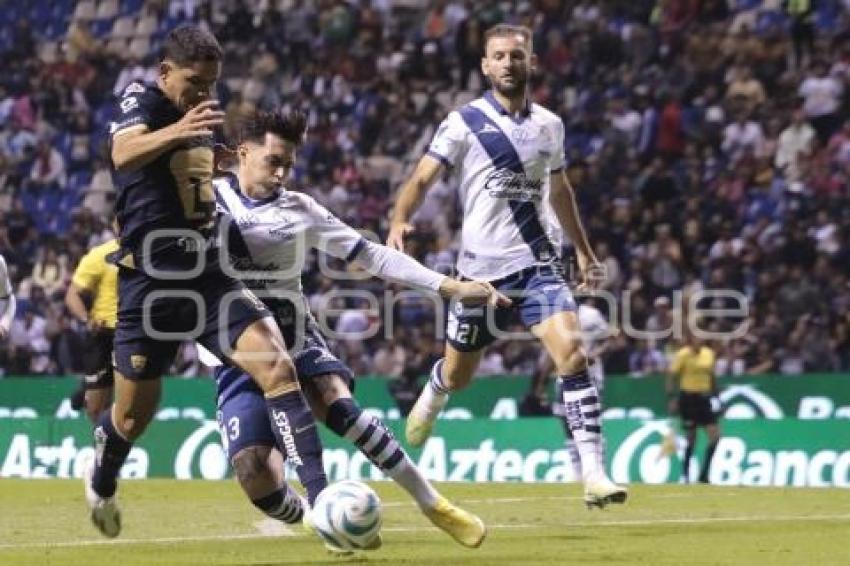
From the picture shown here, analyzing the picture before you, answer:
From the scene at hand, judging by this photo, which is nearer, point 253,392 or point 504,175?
point 253,392

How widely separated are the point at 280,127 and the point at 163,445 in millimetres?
13631

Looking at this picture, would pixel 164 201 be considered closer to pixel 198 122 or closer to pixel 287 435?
pixel 198 122

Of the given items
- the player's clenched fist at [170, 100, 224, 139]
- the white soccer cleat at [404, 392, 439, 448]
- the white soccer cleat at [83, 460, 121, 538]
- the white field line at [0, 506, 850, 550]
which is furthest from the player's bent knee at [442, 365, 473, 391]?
the player's clenched fist at [170, 100, 224, 139]

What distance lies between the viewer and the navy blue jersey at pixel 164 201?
10.2 metres

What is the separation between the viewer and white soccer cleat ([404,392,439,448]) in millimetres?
14734

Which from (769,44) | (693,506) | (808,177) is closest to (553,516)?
(693,506)

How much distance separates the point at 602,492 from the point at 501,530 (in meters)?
0.74

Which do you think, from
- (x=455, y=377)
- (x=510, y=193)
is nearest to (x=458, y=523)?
(x=510, y=193)

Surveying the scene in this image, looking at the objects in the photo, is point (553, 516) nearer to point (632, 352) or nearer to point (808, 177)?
point (632, 352)

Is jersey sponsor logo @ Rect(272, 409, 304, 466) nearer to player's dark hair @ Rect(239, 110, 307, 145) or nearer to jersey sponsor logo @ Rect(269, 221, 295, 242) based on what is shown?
jersey sponsor logo @ Rect(269, 221, 295, 242)

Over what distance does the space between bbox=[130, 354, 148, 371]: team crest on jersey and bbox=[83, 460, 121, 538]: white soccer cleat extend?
38.0 inches

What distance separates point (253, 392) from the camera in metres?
11.3

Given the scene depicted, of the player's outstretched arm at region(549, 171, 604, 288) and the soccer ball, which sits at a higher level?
the player's outstretched arm at region(549, 171, 604, 288)

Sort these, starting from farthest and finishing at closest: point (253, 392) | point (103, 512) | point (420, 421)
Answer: point (420, 421)
point (253, 392)
point (103, 512)
